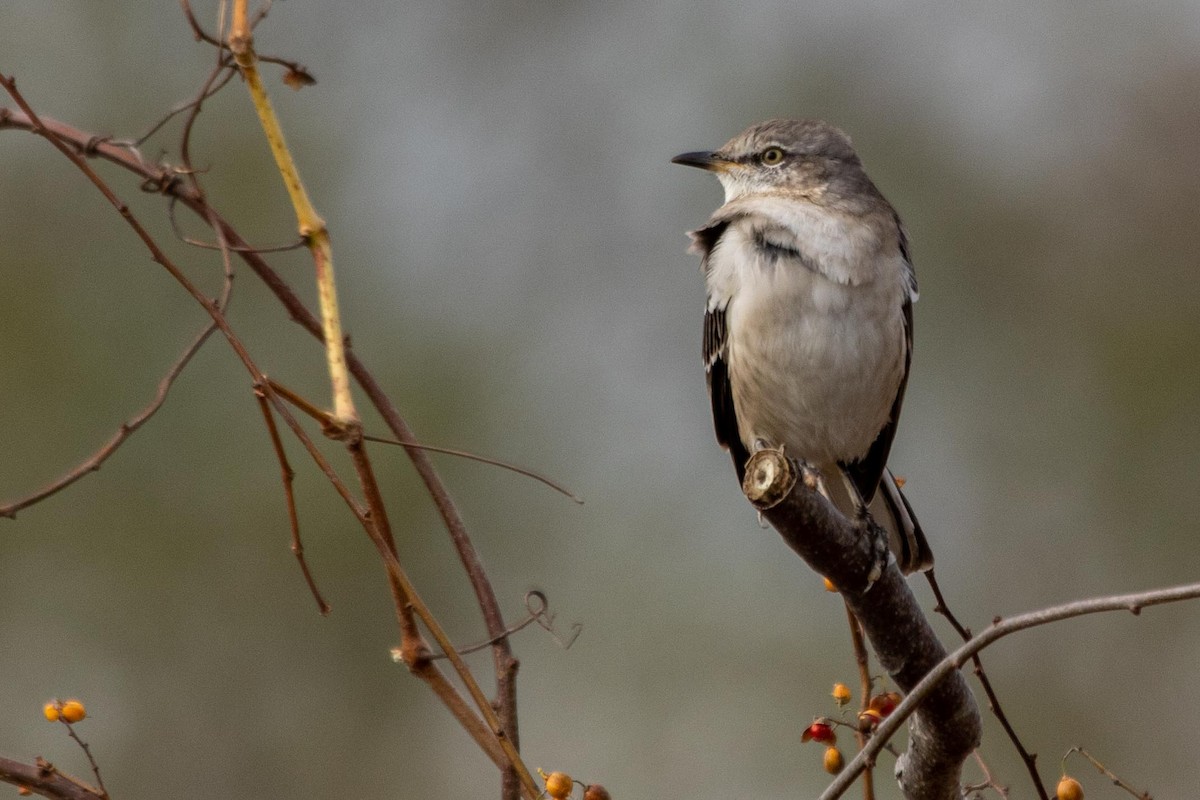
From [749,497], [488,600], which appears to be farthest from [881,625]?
[488,600]

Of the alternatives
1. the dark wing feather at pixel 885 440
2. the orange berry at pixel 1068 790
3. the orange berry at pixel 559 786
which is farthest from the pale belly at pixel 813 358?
the orange berry at pixel 559 786

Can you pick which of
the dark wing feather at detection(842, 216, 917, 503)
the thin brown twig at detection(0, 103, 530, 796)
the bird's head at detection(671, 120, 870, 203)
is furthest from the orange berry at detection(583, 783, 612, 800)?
the bird's head at detection(671, 120, 870, 203)

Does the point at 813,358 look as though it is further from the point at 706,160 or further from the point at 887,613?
the point at 887,613

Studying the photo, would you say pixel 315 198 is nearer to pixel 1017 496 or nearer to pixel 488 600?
pixel 1017 496

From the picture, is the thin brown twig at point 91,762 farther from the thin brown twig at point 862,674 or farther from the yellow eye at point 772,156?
the yellow eye at point 772,156

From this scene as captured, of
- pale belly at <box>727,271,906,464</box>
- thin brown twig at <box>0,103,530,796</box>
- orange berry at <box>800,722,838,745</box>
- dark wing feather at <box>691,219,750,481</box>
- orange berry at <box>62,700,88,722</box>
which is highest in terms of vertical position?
dark wing feather at <box>691,219,750,481</box>

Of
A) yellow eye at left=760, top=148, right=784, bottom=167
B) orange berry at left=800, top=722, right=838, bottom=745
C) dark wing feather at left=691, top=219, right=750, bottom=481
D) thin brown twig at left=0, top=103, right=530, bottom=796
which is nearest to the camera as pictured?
thin brown twig at left=0, top=103, right=530, bottom=796

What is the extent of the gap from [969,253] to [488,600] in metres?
9.43

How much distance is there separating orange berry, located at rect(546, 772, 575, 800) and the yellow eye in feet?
10.8

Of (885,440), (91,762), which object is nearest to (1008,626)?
(91,762)

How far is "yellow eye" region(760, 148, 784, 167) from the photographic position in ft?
19.2

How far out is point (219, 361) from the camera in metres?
9.64

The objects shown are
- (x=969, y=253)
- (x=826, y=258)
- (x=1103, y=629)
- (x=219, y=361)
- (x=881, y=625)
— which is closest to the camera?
(x=881, y=625)

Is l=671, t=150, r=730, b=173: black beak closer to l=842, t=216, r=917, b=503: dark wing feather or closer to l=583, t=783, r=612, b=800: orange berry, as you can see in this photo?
l=842, t=216, r=917, b=503: dark wing feather
